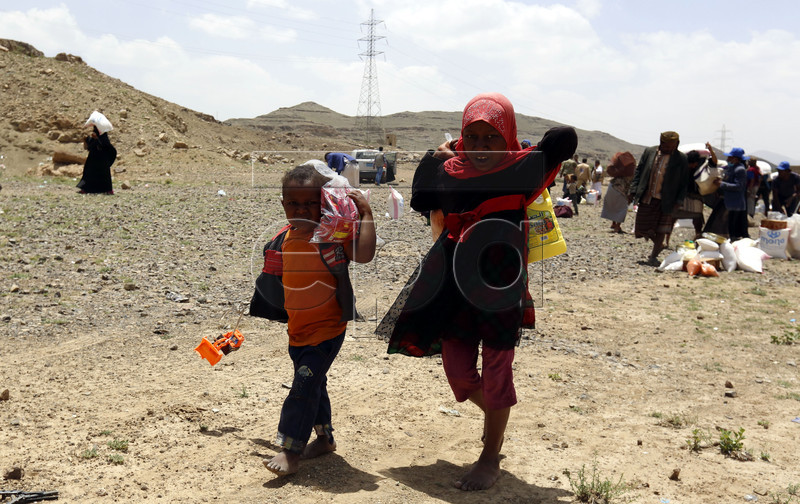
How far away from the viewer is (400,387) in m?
4.48

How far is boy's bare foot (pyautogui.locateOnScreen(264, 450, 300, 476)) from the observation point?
119 inches

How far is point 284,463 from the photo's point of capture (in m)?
3.05

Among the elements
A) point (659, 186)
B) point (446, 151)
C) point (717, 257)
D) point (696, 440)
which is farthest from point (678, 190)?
point (446, 151)

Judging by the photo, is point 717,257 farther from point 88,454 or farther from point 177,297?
point 88,454

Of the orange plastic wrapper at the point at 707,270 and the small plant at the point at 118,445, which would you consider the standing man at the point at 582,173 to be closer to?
the orange plastic wrapper at the point at 707,270

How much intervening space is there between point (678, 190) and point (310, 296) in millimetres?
7925

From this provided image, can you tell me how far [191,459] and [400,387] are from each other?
153 cm

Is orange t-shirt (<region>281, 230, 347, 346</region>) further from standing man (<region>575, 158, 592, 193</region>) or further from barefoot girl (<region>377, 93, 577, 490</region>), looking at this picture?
standing man (<region>575, 158, 592, 193</region>)

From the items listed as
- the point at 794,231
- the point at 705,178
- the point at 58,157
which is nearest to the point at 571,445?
the point at 705,178

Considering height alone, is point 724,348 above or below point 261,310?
below

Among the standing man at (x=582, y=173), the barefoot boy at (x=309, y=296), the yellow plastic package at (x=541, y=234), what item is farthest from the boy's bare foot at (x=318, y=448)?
the standing man at (x=582, y=173)

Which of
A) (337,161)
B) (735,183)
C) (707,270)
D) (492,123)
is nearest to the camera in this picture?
(492,123)

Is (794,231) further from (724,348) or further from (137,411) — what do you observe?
(137,411)

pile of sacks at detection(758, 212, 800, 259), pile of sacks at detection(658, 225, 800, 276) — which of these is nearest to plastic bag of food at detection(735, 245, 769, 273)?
pile of sacks at detection(658, 225, 800, 276)
